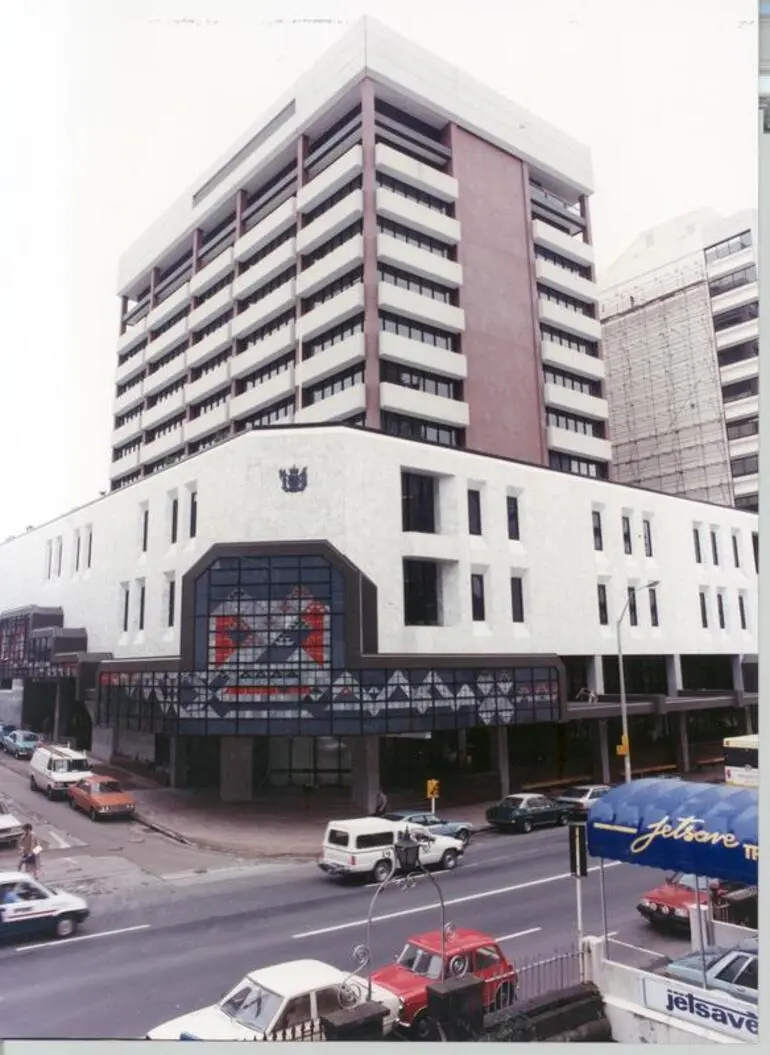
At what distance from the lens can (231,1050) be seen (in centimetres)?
778

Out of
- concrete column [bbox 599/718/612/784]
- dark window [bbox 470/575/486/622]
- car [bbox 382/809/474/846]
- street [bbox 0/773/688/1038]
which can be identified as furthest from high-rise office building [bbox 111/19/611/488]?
street [bbox 0/773/688/1038]

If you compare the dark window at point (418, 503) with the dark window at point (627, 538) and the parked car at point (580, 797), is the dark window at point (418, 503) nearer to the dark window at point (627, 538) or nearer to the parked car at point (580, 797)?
the dark window at point (627, 538)

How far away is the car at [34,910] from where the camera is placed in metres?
8.78

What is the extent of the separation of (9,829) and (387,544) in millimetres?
8205

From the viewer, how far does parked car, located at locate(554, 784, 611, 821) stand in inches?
399

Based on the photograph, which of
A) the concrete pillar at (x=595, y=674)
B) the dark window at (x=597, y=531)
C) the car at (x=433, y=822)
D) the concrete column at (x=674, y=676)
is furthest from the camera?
the dark window at (x=597, y=531)

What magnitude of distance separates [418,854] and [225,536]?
696cm

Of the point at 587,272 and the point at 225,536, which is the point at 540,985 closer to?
the point at 225,536

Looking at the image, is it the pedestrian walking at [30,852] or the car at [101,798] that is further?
the car at [101,798]

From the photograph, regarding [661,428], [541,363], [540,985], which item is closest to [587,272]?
[661,428]

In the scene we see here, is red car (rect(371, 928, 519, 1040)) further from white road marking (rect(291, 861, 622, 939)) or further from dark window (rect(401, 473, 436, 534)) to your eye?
dark window (rect(401, 473, 436, 534))

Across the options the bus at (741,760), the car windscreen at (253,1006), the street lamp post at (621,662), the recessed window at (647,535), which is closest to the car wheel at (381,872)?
the car windscreen at (253,1006)

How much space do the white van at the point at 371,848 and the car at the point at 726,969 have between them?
125 inches

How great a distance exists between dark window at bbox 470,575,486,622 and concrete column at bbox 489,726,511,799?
2.63 metres
